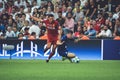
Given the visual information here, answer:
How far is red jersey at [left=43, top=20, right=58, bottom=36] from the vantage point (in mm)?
19592

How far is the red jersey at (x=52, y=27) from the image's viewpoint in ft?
64.3

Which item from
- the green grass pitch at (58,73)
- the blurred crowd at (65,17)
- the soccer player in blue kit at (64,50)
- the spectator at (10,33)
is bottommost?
the green grass pitch at (58,73)

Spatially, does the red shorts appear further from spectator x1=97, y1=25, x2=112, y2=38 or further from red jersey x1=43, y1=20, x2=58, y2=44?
spectator x1=97, y1=25, x2=112, y2=38

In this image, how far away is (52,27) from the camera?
19781 mm

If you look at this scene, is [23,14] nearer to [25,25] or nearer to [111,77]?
[25,25]

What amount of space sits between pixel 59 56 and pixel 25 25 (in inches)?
97.3

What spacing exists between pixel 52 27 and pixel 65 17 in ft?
8.81

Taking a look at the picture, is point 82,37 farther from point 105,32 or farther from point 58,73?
point 58,73

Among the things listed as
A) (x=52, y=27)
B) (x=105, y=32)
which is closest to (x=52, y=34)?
(x=52, y=27)

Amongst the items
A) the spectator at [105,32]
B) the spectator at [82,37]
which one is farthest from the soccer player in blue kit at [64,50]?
the spectator at [105,32]

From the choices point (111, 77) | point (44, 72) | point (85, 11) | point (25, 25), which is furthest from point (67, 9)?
point (111, 77)

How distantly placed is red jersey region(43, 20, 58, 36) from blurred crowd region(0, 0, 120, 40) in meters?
1.13

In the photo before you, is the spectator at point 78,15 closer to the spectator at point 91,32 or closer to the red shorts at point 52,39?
the spectator at point 91,32

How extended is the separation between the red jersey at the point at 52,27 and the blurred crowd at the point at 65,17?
44.5 inches
